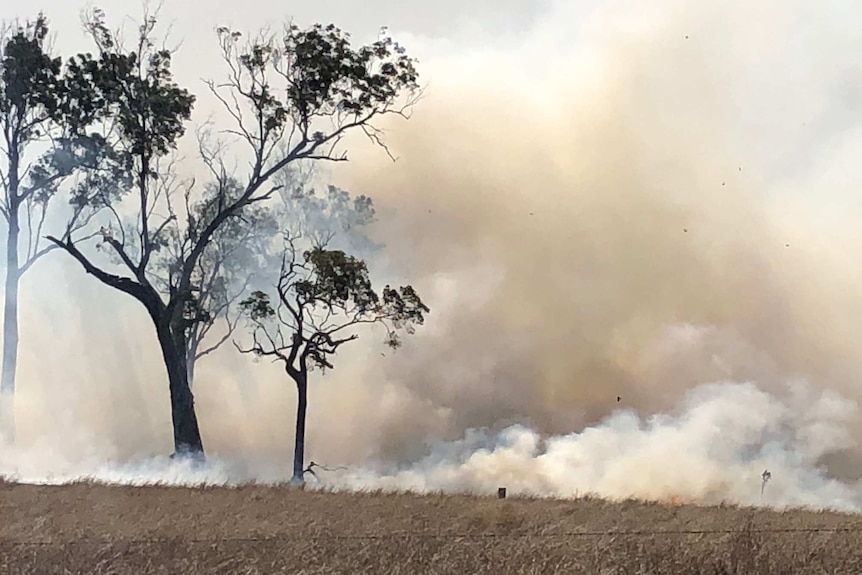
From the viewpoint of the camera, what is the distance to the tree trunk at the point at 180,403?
2034 cm

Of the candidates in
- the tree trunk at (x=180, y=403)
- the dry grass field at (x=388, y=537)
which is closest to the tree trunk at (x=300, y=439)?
the tree trunk at (x=180, y=403)

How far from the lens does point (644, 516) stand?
14828mm

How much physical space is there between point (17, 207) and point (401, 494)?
35.4 feet

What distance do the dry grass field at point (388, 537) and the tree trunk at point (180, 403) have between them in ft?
14.7

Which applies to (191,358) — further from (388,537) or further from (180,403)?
(388,537)

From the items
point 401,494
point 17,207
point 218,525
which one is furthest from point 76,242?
point 218,525

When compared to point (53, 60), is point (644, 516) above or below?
below

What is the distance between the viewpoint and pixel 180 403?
20594 mm

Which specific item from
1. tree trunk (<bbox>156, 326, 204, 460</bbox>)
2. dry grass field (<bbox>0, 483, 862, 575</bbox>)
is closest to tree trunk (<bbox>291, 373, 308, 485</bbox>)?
tree trunk (<bbox>156, 326, 204, 460</bbox>)

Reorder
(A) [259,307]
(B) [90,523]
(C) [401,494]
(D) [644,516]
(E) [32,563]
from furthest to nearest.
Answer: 1. (A) [259,307]
2. (C) [401,494]
3. (D) [644,516]
4. (B) [90,523]
5. (E) [32,563]

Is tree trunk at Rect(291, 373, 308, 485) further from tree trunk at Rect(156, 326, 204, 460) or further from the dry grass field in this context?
the dry grass field

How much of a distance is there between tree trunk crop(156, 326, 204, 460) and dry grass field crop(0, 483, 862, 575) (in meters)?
4.49

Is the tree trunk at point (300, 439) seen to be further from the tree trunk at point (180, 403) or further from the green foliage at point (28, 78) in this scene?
the green foliage at point (28, 78)

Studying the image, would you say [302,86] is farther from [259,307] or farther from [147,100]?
[259,307]
